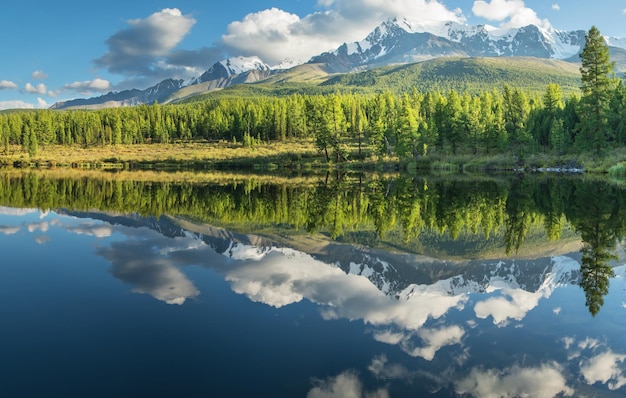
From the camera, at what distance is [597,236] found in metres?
20.8

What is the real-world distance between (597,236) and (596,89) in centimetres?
5982

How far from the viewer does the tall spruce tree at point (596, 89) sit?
6912 centimetres

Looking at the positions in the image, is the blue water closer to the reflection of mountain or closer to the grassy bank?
the reflection of mountain

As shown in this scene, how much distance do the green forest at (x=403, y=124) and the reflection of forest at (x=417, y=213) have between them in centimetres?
3755

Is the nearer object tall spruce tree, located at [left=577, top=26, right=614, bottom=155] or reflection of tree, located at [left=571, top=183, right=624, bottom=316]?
reflection of tree, located at [left=571, top=183, right=624, bottom=316]

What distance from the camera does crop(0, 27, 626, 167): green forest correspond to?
72125mm

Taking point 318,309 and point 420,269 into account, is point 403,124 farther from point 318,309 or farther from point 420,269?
point 318,309

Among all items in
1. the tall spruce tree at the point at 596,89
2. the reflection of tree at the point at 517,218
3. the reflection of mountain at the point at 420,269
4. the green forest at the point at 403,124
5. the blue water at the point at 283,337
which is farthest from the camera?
the green forest at the point at 403,124

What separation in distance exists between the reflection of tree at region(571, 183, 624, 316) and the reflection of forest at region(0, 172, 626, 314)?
3 centimetres

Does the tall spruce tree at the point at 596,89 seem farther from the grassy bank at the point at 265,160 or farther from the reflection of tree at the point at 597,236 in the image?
the reflection of tree at the point at 597,236

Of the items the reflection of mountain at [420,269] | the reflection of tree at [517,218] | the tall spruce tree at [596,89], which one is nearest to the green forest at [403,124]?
the tall spruce tree at [596,89]

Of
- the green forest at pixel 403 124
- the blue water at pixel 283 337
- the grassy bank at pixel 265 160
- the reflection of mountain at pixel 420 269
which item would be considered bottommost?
the reflection of mountain at pixel 420 269

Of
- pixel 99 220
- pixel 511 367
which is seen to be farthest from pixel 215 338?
pixel 99 220

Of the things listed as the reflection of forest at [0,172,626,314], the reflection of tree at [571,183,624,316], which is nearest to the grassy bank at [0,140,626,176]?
the reflection of tree at [571,183,624,316]
